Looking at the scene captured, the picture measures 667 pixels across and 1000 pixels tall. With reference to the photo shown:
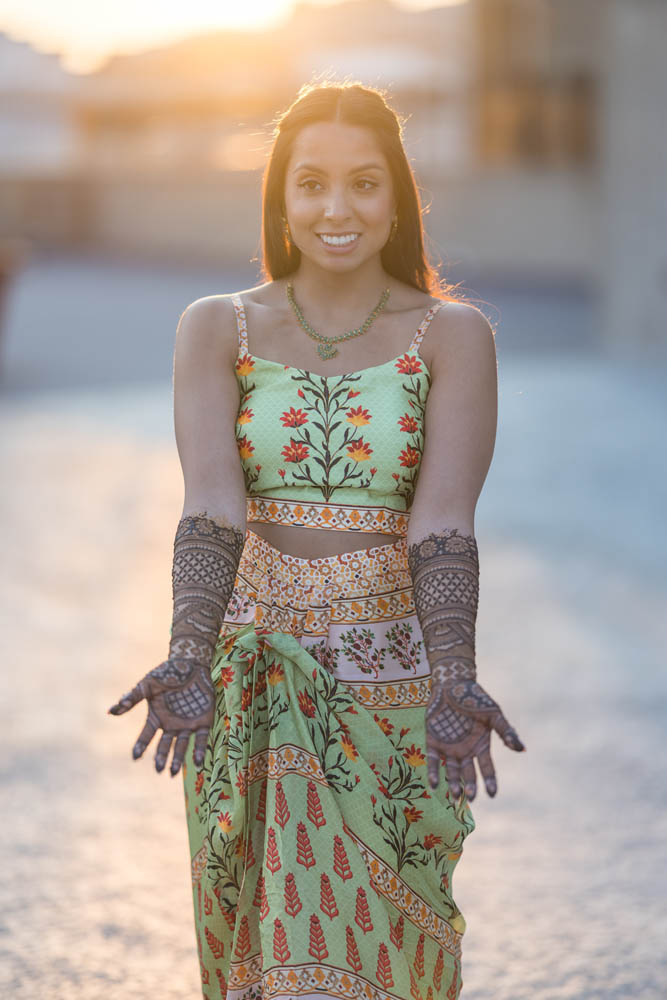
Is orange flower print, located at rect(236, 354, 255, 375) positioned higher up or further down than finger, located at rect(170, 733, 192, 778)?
higher up

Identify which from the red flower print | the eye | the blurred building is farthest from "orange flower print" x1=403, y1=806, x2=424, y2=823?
the blurred building

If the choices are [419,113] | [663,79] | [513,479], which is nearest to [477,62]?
[419,113]

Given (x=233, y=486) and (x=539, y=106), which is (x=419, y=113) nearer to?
(x=539, y=106)

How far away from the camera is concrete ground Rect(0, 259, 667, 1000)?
3.67 metres

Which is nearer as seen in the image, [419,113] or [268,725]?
[268,725]

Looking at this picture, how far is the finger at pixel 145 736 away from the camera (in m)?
2.01

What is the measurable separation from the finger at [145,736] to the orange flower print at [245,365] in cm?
66

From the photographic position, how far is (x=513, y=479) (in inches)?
380

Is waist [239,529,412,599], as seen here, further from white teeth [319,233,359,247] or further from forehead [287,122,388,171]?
forehead [287,122,388,171]

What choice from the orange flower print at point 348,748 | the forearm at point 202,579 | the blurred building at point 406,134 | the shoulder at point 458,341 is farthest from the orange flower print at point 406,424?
the blurred building at point 406,134

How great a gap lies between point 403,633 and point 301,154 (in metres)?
0.86

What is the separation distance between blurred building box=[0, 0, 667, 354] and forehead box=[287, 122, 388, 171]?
41.6 feet

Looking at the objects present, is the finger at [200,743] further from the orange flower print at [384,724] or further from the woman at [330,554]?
the orange flower print at [384,724]

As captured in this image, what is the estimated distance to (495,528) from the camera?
841cm
